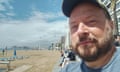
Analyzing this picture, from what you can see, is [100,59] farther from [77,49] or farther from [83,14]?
[83,14]

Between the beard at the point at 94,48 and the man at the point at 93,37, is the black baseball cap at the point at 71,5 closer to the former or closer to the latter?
the man at the point at 93,37

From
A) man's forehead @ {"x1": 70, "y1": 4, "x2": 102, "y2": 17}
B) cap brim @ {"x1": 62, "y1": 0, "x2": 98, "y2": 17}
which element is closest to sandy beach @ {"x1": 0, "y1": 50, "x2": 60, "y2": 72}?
cap brim @ {"x1": 62, "y1": 0, "x2": 98, "y2": 17}

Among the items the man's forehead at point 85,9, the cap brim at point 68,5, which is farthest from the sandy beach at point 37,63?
the man's forehead at point 85,9

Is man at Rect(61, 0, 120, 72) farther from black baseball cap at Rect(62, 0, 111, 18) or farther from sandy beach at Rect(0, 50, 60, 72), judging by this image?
sandy beach at Rect(0, 50, 60, 72)

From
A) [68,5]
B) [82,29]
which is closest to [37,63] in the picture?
[68,5]

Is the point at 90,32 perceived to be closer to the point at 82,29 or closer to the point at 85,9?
the point at 82,29

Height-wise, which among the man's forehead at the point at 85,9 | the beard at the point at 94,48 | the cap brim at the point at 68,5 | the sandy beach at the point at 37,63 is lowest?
the sandy beach at the point at 37,63

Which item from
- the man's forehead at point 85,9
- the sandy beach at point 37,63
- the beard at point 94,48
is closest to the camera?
the beard at point 94,48
